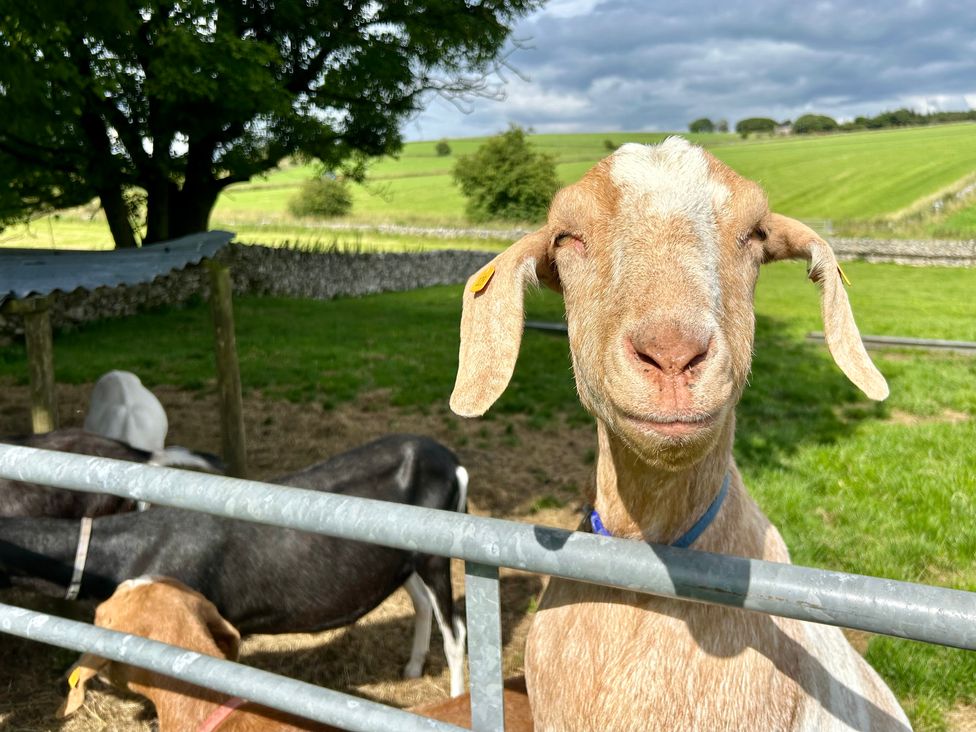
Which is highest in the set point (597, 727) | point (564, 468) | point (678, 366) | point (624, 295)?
point (624, 295)

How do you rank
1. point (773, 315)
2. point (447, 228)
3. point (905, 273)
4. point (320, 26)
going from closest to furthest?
point (320, 26) < point (773, 315) < point (905, 273) < point (447, 228)

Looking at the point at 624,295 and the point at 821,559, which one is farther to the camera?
the point at 821,559

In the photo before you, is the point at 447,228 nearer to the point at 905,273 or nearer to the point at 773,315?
the point at 905,273

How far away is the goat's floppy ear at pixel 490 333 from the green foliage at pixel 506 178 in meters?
47.1

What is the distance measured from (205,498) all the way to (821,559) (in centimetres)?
464

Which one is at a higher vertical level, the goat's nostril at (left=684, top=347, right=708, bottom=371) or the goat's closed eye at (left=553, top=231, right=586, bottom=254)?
the goat's closed eye at (left=553, top=231, right=586, bottom=254)

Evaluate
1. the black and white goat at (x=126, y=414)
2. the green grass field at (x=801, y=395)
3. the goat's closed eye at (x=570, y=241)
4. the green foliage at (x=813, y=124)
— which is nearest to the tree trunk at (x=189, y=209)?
the green grass field at (x=801, y=395)

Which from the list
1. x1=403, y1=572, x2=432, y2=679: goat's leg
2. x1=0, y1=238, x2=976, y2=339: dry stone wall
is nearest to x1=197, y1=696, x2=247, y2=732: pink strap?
x1=403, y1=572, x2=432, y2=679: goat's leg

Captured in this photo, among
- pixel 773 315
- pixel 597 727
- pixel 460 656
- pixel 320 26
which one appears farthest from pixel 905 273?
pixel 597 727

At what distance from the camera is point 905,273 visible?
2769 cm

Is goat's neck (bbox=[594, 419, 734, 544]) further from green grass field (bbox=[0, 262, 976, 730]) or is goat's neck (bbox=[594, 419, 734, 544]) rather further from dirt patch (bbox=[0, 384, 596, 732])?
green grass field (bbox=[0, 262, 976, 730])

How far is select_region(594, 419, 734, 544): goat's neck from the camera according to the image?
5.91 feet

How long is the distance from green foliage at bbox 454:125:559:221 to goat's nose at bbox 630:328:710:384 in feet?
156

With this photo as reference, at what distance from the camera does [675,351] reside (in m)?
1.38
